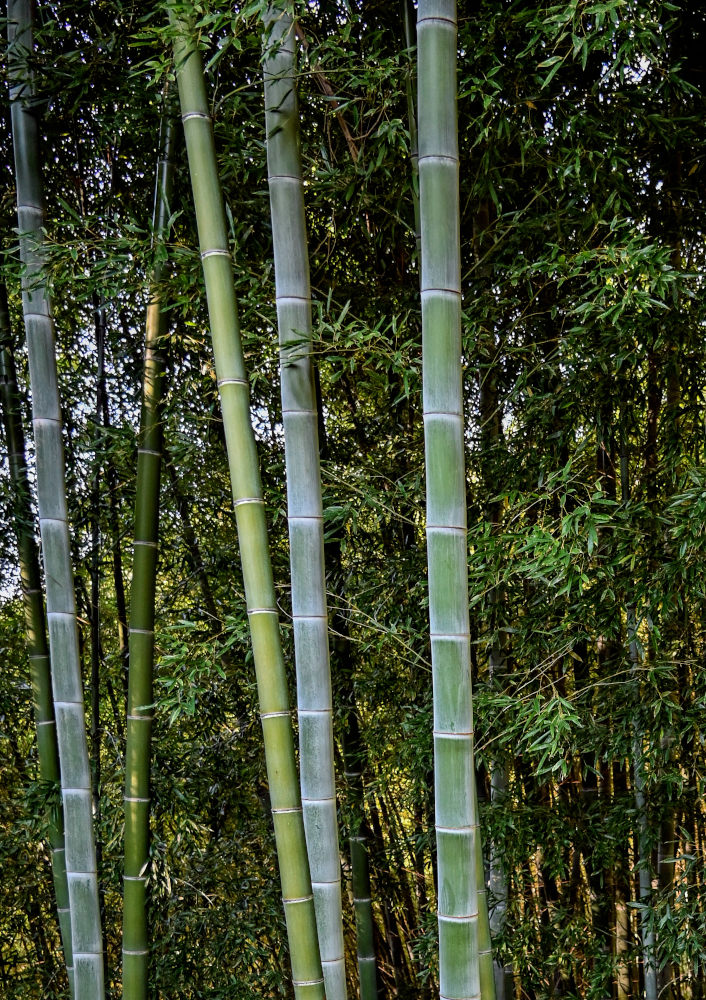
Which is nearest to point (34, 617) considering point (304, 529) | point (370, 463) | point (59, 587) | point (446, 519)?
point (59, 587)

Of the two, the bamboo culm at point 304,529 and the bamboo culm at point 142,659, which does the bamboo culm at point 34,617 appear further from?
the bamboo culm at point 304,529

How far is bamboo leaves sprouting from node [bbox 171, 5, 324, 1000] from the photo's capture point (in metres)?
2.22

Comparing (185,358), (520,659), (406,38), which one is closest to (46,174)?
(185,358)

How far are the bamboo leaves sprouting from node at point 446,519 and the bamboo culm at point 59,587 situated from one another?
54.4 inches

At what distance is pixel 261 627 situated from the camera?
225 centimetres

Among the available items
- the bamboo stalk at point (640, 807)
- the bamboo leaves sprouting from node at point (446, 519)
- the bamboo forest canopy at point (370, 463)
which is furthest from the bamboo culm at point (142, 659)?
the bamboo stalk at point (640, 807)

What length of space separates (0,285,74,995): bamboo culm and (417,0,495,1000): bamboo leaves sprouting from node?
6.30 ft

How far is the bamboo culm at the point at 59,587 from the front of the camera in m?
2.93

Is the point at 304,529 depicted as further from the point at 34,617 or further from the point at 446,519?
the point at 34,617

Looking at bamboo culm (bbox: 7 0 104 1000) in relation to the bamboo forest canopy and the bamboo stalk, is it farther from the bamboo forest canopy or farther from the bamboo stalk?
the bamboo stalk

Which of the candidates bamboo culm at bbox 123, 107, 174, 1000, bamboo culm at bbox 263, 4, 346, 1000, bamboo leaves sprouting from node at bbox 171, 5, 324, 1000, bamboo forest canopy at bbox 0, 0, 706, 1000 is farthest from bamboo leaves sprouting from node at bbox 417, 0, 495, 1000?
bamboo culm at bbox 123, 107, 174, 1000

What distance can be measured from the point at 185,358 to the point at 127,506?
764 millimetres

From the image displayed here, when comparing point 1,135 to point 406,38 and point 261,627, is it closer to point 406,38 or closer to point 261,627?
point 406,38

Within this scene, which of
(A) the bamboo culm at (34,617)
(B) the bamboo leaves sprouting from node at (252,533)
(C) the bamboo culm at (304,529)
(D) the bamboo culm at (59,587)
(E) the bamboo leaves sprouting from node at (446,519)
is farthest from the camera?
(A) the bamboo culm at (34,617)
